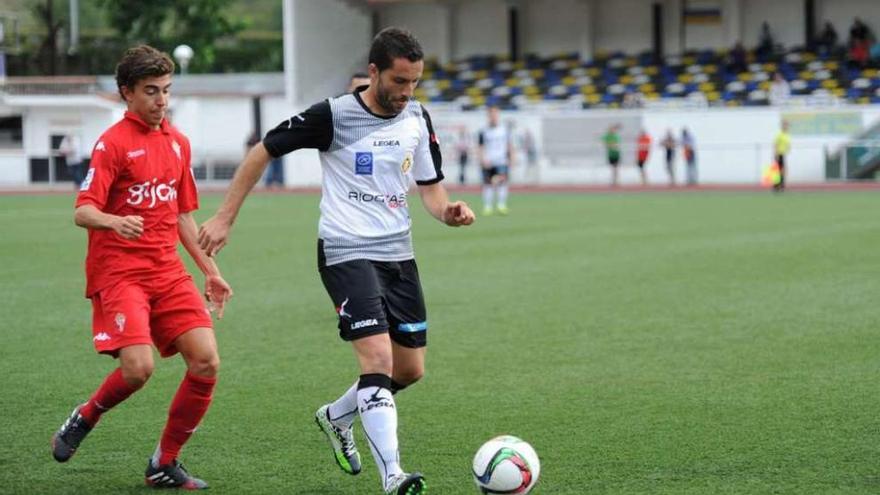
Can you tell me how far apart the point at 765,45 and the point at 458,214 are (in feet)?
148

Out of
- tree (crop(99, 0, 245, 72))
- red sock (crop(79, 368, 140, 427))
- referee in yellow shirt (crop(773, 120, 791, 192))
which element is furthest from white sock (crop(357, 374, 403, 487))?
tree (crop(99, 0, 245, 72))

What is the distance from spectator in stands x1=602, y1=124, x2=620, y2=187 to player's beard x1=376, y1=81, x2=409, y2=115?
36964 millimetres

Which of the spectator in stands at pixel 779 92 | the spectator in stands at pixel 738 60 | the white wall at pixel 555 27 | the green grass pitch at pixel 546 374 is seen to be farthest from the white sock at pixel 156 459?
the white wall at pixel 555 27

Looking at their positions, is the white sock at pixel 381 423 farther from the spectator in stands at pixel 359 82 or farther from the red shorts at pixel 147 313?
the spectator in stands at pixel 359 82

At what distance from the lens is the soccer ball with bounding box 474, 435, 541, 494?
5762 mm

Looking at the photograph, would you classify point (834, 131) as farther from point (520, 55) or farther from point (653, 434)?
point (653, 434)

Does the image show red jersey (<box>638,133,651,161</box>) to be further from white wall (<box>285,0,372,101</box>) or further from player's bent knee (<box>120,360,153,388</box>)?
player's bent knee (<box>120,360,153,388</box>)

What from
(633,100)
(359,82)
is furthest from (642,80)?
(359,82)

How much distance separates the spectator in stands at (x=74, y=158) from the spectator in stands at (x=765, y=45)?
24.1m

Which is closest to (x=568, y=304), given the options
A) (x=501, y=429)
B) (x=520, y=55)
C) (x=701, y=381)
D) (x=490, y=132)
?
(x=701, y=381)

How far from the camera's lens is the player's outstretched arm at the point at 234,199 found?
6.04 meters

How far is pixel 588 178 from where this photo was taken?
149ft

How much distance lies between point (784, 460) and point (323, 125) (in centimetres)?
268

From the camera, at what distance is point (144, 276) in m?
6.20
